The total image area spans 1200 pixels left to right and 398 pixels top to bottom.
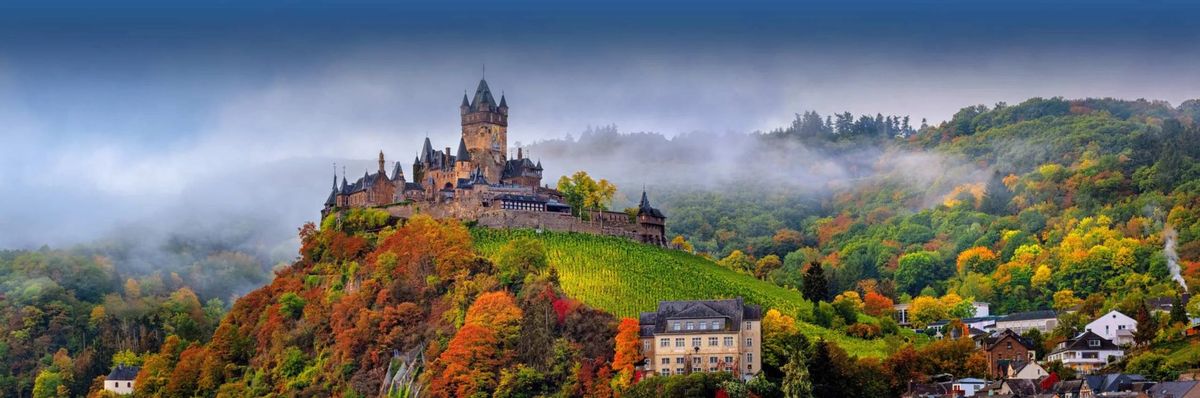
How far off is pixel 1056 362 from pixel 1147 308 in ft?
36.3

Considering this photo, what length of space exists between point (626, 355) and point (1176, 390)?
20.2m

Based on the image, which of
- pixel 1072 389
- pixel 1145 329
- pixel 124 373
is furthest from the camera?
pixel 124 373

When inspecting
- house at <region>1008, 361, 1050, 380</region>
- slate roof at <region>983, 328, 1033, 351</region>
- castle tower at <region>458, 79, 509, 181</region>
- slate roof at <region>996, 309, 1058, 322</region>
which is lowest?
house at <region>1008, 361, 1050, 380</region>

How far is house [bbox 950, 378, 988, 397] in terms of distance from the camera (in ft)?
241

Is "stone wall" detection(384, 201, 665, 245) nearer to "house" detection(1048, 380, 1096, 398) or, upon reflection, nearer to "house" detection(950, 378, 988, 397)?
"house" detection(950, 378, 988, 397)

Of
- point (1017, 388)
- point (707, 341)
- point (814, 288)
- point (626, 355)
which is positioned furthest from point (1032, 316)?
point (626, 355)

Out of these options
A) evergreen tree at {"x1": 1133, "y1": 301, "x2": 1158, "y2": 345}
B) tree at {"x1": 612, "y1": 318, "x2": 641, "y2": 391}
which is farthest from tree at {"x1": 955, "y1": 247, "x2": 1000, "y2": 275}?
tree at {"x1": 612, "y1": 318, "x2": 641, "y2": 391}

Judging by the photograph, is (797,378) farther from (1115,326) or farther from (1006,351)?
(1115,326)

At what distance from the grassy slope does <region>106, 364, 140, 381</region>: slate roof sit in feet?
71.5

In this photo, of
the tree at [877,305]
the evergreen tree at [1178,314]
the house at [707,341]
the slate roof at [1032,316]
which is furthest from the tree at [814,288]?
the house at [707,341]

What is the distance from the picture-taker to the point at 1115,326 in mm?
84250

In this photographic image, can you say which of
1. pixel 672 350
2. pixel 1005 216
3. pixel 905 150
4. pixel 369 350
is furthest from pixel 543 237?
pixel 905 150

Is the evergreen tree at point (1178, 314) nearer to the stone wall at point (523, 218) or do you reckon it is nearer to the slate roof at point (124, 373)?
the stone wall at point (523, 218)

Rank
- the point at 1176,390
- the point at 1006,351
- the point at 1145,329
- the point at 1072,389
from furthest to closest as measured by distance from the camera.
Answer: the point at 1145,329, the point at 1006,351, the point at 1072,389, the point at 1176,390
